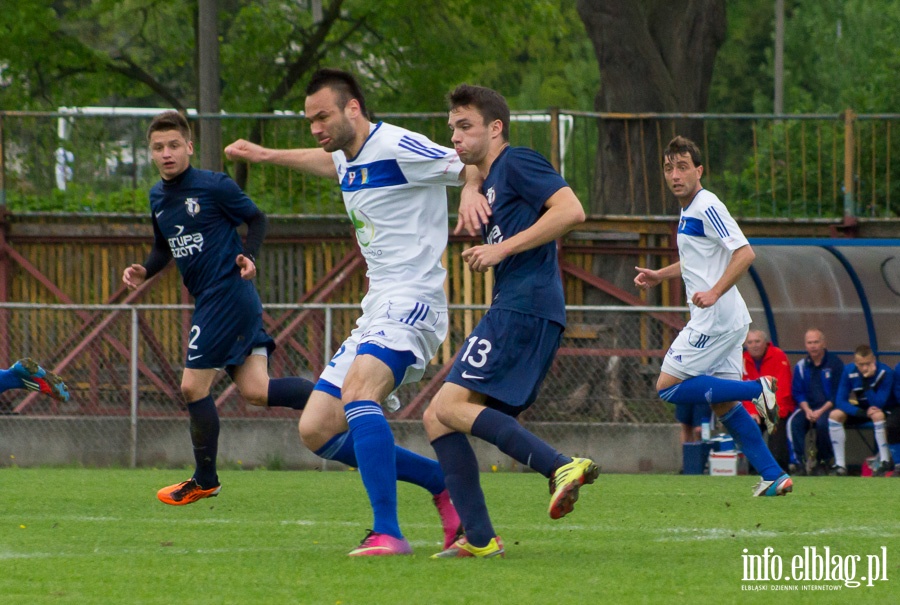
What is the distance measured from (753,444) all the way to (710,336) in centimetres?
75

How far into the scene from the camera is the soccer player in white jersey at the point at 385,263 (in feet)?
19.3

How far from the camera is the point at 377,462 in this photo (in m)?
5.69

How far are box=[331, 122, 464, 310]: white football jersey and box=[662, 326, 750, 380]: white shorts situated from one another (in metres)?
3.41

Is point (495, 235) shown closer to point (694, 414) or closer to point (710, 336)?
point (710, 336)

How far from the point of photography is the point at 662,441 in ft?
44.3

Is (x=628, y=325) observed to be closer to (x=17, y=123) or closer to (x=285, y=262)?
(x=285, y=262)

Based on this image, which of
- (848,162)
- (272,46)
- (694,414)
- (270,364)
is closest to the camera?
(694,414)

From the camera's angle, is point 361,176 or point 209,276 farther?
point 209,276

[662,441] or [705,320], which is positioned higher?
[705,320]

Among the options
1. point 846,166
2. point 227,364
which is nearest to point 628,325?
point 846,166

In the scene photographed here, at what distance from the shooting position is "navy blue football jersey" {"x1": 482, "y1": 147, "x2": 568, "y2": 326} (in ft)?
18.5

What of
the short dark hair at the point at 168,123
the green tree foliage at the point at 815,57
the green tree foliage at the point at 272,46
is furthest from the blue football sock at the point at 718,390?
the green tree foliage at the point at 815,57

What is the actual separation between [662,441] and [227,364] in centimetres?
623

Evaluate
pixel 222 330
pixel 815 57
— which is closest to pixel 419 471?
pixel 222 330
